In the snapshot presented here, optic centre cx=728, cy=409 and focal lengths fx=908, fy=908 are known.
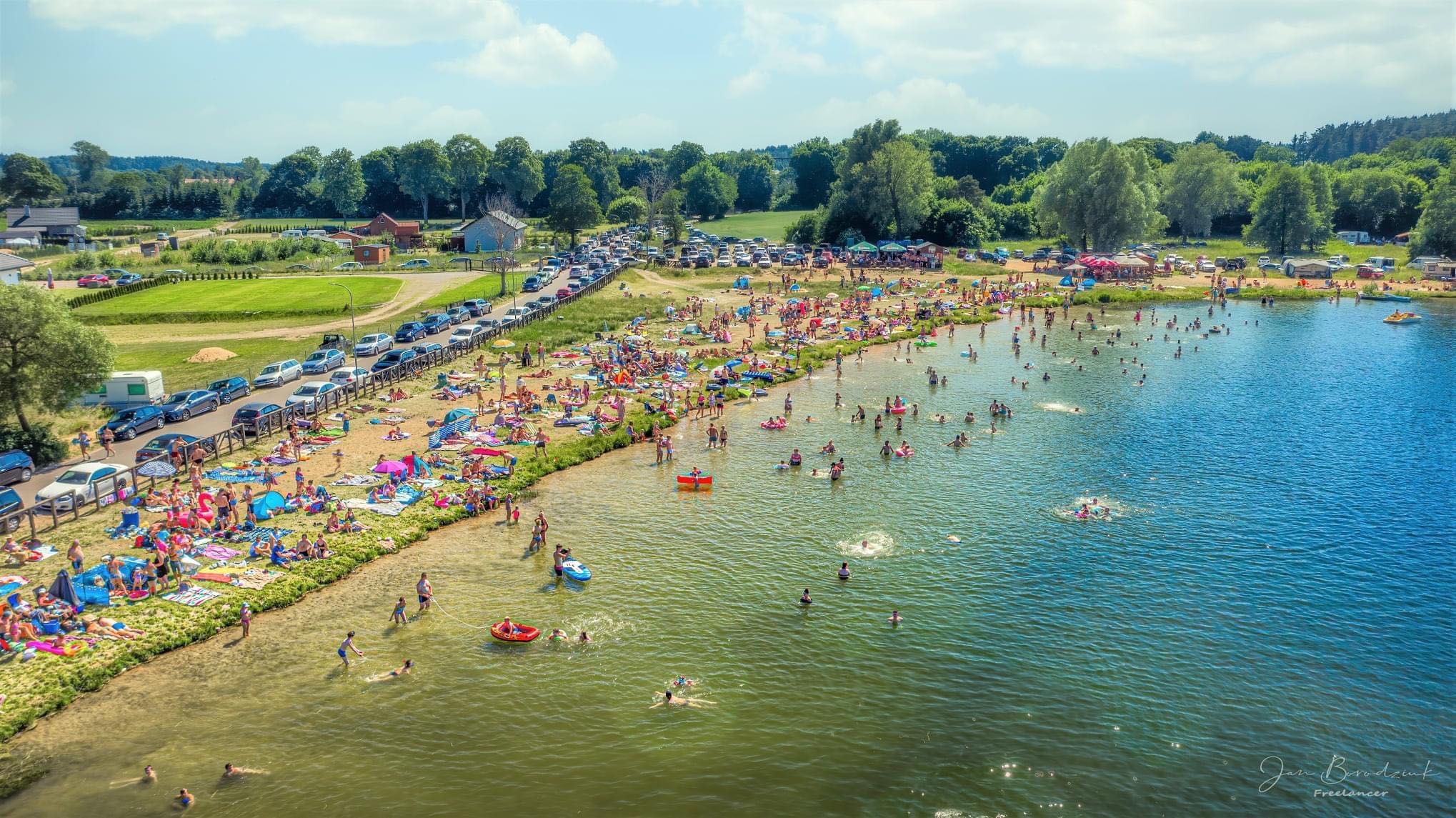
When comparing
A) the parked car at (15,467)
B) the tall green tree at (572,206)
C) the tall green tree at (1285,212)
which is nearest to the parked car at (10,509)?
the parked car at (15,467)

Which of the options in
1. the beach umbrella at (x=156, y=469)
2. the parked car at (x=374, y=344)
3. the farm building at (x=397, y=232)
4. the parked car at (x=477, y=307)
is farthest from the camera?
the farm building at (x=397, y=232)

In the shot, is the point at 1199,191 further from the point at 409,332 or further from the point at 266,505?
the point at 266,505

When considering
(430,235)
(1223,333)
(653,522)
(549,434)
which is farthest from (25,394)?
(430,235)

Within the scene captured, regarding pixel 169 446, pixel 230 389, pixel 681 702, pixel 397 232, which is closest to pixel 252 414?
pixel 169 446

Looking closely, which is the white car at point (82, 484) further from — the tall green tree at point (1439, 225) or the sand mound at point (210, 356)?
the tall green tree at point (1439, 225)

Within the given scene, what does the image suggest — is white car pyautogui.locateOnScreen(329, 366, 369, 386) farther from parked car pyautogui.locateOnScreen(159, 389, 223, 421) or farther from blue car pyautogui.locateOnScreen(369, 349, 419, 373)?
parked car pyautogui.locateOnScreen(159, 389, 223, 421)

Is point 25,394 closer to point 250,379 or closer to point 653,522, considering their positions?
point 250,379
